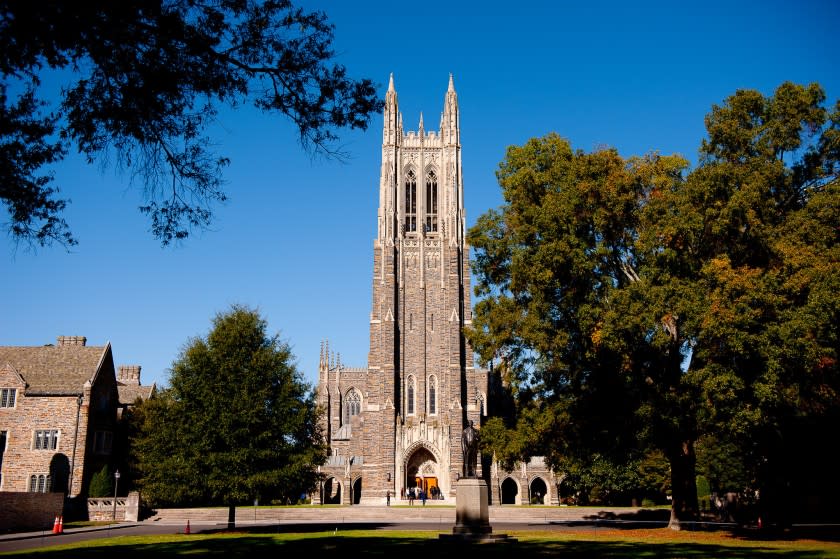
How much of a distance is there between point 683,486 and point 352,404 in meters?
52.0

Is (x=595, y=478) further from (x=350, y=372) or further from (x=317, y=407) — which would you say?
(x=350, y=372)

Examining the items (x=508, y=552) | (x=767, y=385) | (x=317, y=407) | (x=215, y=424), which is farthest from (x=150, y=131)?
(x=317, y=407)

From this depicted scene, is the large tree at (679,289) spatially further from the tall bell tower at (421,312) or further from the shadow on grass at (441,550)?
the tall bell tower at (421,312)

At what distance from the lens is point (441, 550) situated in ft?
58.5

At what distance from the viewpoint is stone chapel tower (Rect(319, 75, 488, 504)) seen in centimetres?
5766

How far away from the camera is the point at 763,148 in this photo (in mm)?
27297

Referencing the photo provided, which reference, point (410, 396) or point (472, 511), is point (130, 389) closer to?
point (410, 396)

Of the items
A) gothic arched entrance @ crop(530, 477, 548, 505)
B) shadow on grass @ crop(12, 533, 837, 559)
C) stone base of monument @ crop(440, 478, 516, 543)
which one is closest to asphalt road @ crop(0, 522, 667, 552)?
stone base of monument @ crop(440, 478, 516, 543)

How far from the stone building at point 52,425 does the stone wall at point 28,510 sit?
8183 mm

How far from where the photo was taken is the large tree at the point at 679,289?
75.3 ft

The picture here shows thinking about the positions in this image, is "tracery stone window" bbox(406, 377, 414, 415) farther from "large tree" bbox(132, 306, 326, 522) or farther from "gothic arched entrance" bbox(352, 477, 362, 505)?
"large tree" bbox(132, 306, 326, 522)

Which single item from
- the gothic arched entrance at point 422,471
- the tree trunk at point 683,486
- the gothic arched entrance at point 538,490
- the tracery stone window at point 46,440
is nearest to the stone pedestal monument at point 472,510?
the tree trunk at point 683,486

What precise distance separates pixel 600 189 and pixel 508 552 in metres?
15.6

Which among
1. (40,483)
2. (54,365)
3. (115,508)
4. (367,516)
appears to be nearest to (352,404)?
(54,365)
